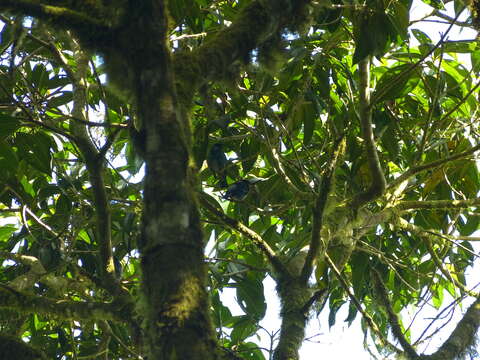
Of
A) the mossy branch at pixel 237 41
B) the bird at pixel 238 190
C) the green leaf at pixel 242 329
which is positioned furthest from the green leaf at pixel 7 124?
the green leaf at pixel 242 329

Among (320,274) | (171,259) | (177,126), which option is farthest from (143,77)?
(320,274)

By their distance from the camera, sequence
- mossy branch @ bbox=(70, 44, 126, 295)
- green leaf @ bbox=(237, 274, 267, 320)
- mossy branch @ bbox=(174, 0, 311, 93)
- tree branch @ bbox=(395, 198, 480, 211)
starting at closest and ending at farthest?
mossy branch @ bbox=(174, 0, 311, 93)
mossy branch @ bbox=(70, 44, 126, 295)
tree branch @ bbox=(395, 198, 480, 211)
green leaf @ bbox=(237, 274, 267, 320)

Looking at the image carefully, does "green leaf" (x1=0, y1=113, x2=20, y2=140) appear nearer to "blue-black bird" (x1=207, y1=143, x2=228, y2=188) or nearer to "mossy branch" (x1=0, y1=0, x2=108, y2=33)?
"blue-black bird" (x1=207, y1=143, x2=228, y2=188)

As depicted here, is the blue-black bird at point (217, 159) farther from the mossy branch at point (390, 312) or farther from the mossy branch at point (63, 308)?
the mossy branch at point (390, 312)

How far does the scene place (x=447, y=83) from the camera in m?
2.86

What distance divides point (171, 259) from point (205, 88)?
0.80 meters

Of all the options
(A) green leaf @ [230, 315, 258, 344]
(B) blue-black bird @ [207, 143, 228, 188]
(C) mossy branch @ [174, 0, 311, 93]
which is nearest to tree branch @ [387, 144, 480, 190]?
(B) blue-black bird @ [207, 143, 228, 188]

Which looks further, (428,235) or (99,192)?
(428,235)

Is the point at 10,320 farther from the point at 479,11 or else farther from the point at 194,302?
the point at 479,11

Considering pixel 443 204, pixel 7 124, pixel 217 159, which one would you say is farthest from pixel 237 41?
pixel 443 204

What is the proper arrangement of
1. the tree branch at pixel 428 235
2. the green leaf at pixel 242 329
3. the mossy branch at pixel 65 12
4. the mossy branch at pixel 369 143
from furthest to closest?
1. the green leaf at pixel 242 329
2. the tree branch at pixel 428 235
3. the mossy branch at pixel 369 143
4. the mossy branch at pixel 65 12

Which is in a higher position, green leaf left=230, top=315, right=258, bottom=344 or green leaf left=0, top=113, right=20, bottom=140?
green leaf left=0, top=113, right=20, bottom=140

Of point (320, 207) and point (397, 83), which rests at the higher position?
point (397, 83)

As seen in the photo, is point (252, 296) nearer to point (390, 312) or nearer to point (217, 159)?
point (390, 312)
